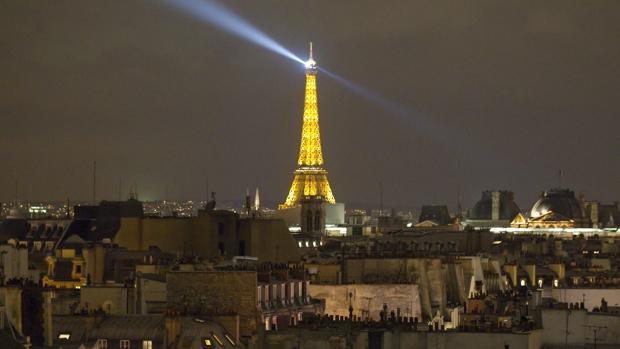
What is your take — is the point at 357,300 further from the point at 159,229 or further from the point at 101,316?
the point at 159,229

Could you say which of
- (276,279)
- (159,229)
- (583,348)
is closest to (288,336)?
(583,348)

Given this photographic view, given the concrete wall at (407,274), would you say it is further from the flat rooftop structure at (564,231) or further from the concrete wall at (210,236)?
the flat rooftop structure at (564,231)

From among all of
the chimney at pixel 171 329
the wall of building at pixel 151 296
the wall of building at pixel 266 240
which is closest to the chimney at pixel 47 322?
the chimney at pixel 171 329

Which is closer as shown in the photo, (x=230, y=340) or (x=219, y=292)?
(x=230, y=340)

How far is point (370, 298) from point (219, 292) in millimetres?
8228

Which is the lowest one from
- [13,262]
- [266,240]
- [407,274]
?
[407,274]

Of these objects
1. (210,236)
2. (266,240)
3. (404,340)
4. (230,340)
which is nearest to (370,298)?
(404,340)

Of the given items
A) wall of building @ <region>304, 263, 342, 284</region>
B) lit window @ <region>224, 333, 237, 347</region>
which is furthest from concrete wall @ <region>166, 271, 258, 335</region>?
wall of building @ <region>304, 263, 342, 284</region>

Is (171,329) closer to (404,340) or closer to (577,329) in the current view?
(404,340)

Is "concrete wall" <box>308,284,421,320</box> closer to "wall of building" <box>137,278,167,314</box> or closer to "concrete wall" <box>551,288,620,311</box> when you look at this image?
"concrete wall" <box>551,288,620,311</box>

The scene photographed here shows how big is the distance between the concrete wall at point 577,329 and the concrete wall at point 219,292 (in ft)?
18.5

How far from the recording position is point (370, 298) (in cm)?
5781

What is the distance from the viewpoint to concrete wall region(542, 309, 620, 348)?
158 ft

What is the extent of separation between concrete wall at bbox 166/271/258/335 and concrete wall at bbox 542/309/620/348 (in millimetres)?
5633
